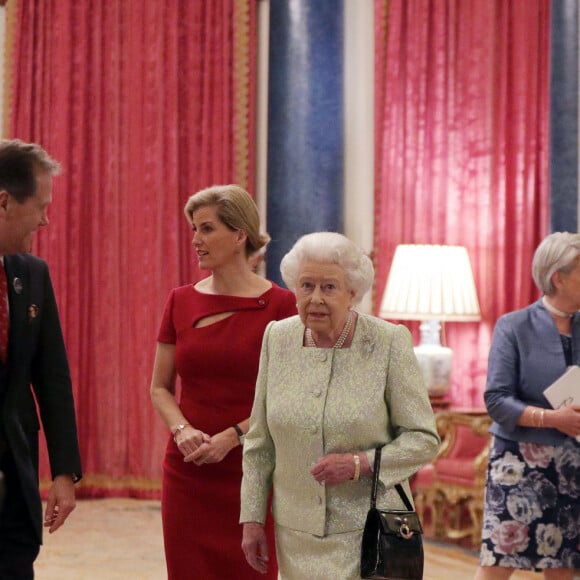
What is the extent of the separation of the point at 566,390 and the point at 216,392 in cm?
135

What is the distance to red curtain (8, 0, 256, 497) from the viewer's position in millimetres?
7875

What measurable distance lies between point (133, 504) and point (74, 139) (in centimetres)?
270

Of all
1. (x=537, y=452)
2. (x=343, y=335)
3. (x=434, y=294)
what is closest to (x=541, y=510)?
(x=537, y=452)

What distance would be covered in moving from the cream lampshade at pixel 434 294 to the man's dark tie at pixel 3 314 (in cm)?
409

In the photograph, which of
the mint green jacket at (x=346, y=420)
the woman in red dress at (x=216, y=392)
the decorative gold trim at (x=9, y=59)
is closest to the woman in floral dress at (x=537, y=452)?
the woman in red dress at (x=216, y=392)

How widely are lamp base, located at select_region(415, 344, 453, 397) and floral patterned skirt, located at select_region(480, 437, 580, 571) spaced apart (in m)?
2.42

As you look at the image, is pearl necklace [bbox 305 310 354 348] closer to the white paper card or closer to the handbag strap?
the handbag strap

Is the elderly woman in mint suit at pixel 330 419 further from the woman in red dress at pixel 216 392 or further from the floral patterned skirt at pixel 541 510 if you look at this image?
the floral patterned skirt at pixel 541 510

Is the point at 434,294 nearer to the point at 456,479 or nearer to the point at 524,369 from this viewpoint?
the point at 456,479

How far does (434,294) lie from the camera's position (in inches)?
260

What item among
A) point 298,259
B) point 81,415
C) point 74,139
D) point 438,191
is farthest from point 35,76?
point 298,259

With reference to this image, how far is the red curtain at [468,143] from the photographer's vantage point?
6.86 metres

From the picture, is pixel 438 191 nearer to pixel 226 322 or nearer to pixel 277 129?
pixel 277 129

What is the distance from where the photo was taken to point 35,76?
313 inches
